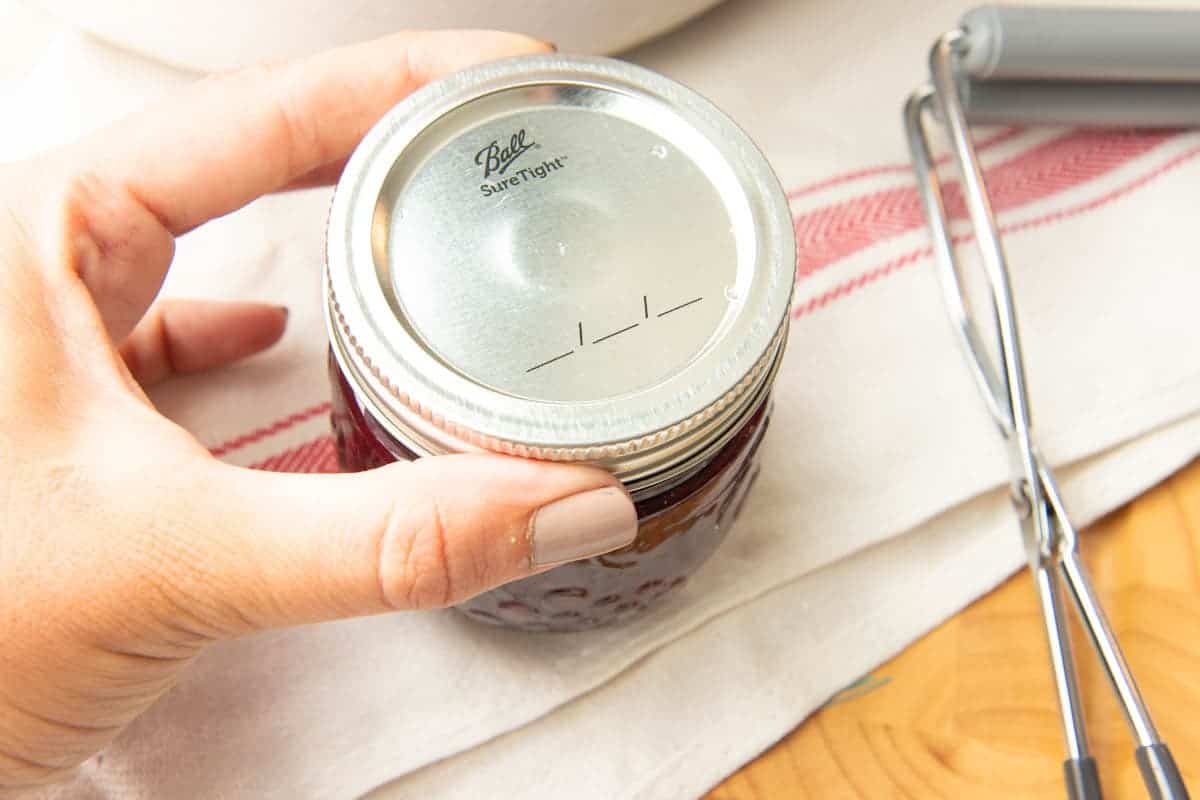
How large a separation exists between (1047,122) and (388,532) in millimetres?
393

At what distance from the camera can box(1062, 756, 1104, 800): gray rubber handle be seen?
1.32ft

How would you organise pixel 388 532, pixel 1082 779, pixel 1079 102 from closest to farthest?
1. pixel 388 532
2. pixel 1082 779
3. pixel 1079 102

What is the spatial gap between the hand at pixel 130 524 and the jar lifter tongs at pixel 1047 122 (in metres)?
0.20

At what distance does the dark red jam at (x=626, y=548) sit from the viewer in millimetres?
342

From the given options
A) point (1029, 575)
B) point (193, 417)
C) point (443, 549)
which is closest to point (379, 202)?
point (443, 549)

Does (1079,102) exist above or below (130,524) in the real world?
above

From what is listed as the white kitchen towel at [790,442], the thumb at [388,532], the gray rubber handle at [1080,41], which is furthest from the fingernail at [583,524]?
the gray rubber handle at [1080,41]

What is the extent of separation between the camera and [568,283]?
32cm

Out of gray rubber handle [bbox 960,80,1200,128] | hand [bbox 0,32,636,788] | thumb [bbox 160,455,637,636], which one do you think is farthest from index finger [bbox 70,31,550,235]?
gray rubber handle [bbox 960,80,1200,128]

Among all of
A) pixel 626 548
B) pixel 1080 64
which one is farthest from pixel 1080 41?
pixel 626 548

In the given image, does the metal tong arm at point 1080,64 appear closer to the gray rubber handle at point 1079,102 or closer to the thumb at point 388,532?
the gray rubber handle at point 1079,102

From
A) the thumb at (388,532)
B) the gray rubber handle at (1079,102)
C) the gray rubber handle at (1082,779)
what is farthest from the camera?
the gray rubber handle at (1079,102)

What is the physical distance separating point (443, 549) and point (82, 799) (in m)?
0.21

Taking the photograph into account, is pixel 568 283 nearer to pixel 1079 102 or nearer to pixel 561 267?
pixel 561 267
